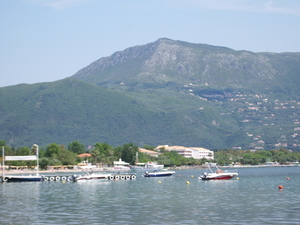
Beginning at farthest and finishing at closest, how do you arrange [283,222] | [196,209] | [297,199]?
1. [297,199]
2. [196,209]
3. [283,222]

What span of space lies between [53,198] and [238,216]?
28.4 metres

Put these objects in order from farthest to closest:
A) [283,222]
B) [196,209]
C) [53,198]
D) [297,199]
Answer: [53,198] < [297,199] < [196,209] < [283,222]

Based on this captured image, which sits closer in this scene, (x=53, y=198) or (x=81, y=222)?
(x=81, y=222)

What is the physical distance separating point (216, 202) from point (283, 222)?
54.5ft

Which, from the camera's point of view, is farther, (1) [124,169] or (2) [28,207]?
(1) [124,169]

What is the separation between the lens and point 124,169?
186375 millimetres

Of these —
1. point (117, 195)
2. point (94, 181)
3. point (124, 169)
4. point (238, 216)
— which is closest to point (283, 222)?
point (238, 216)

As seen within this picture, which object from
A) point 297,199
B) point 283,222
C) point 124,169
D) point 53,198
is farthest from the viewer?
point 124,169

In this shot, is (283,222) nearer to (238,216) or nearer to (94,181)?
(238,216)

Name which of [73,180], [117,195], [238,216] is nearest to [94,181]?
[73,180]

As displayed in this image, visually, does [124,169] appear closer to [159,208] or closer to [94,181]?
[94,181]

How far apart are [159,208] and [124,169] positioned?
132 meters

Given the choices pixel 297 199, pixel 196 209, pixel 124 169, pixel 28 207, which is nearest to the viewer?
pixel 196 209

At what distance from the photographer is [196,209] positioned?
176ft
